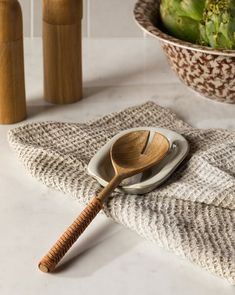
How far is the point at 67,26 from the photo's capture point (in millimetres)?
1333

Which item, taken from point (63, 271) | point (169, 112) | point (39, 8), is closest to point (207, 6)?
point (169, 112)

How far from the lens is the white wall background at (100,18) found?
1.59 metres

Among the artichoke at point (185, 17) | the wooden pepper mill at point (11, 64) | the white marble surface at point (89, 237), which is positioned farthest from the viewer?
the artichoke at point (185, 17)

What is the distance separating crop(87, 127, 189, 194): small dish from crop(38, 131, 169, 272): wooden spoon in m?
0.01

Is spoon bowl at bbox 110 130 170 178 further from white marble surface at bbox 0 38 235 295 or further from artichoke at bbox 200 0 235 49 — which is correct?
artichoke at bbox 200 0 235 49

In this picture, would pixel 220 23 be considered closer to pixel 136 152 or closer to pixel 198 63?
pixel 198 63

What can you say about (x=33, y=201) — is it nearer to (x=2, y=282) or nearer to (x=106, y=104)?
(x=2, y=282)

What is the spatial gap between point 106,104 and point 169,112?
11 centimetres

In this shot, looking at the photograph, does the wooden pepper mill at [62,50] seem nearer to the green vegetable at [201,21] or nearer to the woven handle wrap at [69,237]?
the green vegetable at [201,21]

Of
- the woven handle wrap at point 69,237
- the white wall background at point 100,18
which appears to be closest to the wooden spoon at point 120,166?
the woven handle wrap at point 69,237

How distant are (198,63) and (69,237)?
1.35 feet

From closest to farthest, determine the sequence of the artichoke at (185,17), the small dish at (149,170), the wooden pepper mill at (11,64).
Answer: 1. the small dish at (149,170)
2. the wooden pepper mill at (11,64)
3. the artichoke at (185,17)

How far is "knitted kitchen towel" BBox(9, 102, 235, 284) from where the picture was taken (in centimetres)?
103

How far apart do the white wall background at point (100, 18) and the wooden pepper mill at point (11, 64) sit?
0.31 metres
